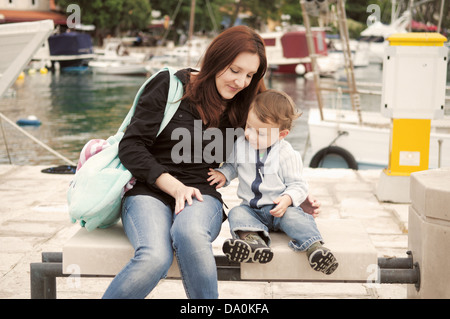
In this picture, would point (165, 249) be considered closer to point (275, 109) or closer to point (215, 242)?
point (275, 109)

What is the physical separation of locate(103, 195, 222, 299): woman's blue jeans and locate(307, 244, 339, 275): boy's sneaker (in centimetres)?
43

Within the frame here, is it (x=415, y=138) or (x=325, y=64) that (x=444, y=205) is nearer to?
(x=415, y=138)

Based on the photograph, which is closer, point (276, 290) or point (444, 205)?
point (444, 205)

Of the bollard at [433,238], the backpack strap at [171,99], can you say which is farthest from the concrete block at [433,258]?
the backpack strap at [171,99]

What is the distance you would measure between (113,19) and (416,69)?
49.9 metres

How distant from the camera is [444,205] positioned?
2.74 meters

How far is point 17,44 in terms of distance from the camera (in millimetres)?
6355

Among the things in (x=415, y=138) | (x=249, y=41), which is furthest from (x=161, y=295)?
(x=415, y=138)

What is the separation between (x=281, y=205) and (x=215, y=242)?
2013mm

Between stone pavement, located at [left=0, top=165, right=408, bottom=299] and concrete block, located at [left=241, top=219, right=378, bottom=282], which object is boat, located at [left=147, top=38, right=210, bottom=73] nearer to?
stone pavement, located at [left=0, top=165, right=408, bottom=299]

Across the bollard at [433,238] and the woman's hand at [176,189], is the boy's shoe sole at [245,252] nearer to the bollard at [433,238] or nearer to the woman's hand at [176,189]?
the woman's hand at [176,189]

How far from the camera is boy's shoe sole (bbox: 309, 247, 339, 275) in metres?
2.61

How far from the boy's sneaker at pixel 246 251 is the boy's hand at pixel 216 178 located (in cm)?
54

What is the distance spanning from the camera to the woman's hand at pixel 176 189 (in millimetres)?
2893
